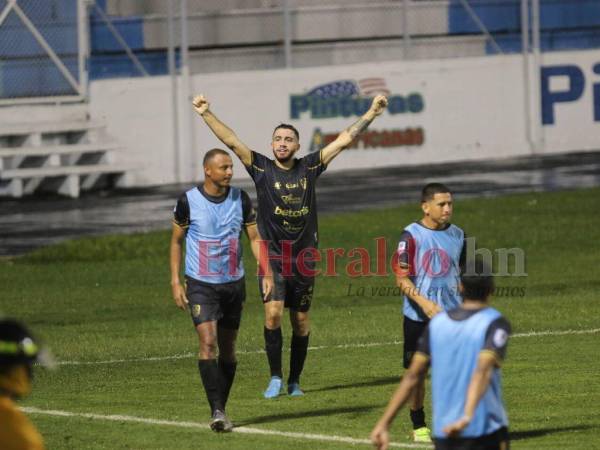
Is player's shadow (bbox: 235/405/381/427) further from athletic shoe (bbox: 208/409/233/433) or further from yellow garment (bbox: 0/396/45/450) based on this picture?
yellow garment (bbox: 0/396/45/450)

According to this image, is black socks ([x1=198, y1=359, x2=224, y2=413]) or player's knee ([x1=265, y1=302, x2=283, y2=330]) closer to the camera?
black socks ([x1=198, y1=359, x2=224, y2=413])

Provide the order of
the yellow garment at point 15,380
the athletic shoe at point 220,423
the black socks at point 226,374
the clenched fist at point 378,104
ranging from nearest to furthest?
the yellow garment at point 15,380 < the athletic shoe at point 220,423 < the black socks at point 226,374 < the clenched fist at point 378,104

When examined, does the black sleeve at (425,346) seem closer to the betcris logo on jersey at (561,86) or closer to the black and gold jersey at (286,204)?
the black and gold jersey at (286,204)

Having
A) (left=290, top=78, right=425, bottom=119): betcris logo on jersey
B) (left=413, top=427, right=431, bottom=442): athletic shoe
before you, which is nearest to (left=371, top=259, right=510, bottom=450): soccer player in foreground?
(left=413, top=427, right=431, bottom=442): athletic shoe

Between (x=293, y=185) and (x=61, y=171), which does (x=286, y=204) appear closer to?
(x=293, y=185)

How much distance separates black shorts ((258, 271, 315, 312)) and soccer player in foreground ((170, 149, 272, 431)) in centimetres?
89

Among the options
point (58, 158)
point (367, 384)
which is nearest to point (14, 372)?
point (367, 384)

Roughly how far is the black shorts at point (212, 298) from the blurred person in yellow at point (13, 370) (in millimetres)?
5356

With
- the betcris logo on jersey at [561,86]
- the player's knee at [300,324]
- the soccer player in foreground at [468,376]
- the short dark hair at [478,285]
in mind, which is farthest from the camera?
the betcris logo on jersey at [561,86]

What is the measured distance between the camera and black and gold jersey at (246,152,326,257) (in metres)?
12.8

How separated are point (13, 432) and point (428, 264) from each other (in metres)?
5.13

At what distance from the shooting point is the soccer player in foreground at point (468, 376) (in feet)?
25.0

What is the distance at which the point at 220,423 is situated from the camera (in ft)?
37.0

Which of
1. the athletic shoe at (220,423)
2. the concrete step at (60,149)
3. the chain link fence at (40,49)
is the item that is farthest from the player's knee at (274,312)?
the chain link fence at (40,49)
